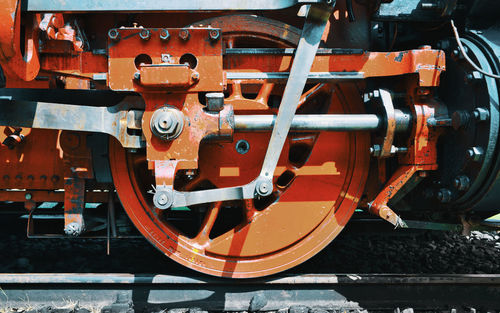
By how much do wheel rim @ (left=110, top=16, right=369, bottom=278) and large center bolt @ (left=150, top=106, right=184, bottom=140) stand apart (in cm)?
43

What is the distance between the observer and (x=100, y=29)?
240 cm

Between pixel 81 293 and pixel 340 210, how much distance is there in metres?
1.65

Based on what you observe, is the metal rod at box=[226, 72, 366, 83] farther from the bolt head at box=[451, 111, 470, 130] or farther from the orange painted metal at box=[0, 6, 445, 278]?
the bolt head at box=[451, 111, 470, 130]

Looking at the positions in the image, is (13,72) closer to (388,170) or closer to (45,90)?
(45,90)

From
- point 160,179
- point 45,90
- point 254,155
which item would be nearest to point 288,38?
point 254,155

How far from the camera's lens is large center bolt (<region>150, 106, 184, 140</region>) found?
195 cm

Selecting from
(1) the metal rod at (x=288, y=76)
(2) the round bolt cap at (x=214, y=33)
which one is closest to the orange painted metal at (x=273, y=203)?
(1) the metal rod at (x=288, y=76)

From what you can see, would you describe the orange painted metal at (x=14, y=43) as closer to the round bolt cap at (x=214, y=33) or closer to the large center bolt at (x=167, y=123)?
the large center bolt at (x=167, y=123)

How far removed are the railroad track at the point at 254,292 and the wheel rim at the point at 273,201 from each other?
15 cm

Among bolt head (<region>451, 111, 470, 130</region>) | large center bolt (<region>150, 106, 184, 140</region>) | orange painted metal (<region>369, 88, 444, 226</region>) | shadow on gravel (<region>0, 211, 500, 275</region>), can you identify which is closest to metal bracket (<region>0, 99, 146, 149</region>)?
large center bolt (<region>150, 106, 184, 140</region>)

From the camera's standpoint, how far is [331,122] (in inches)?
85.5

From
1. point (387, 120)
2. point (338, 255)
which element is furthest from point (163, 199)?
point (338, 255)

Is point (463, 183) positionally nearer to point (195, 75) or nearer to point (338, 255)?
point (338, 255)

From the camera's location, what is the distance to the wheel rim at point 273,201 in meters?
2.38
